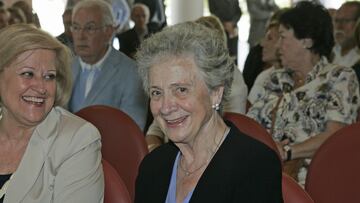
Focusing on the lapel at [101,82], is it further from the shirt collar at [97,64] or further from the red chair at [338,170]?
the red chair at [338,170]

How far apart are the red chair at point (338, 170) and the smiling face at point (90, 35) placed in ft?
8.32

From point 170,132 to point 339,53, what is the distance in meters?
4.89

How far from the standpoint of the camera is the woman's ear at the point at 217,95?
2412 mm

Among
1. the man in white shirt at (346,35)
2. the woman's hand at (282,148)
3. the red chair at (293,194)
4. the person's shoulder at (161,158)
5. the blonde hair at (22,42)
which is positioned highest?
the blonde hair at (22,42)

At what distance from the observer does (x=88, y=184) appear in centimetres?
264

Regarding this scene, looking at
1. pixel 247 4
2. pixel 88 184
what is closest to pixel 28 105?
pixel 88 184

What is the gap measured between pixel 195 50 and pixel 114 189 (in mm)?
620

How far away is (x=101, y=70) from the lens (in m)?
5.14

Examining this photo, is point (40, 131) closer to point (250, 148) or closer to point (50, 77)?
point (50, 77)

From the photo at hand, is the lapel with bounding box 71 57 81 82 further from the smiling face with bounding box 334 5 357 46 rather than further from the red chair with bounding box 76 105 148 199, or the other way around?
the smiling face with bounding box 334 5 357 46

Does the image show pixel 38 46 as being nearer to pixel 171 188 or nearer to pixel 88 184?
pixel 88 184

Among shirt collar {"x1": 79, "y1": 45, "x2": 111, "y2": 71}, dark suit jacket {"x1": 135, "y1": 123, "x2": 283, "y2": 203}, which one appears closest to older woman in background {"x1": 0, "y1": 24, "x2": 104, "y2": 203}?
dark suit jacket {"x1": 135, "y1": 123, "x2": 283, "y2": 203}

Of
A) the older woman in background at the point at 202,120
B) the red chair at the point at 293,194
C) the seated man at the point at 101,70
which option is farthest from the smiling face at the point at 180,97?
the seated man at the point at 101,70

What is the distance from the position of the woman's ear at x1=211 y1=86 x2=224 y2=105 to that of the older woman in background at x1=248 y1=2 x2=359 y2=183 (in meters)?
1.61
